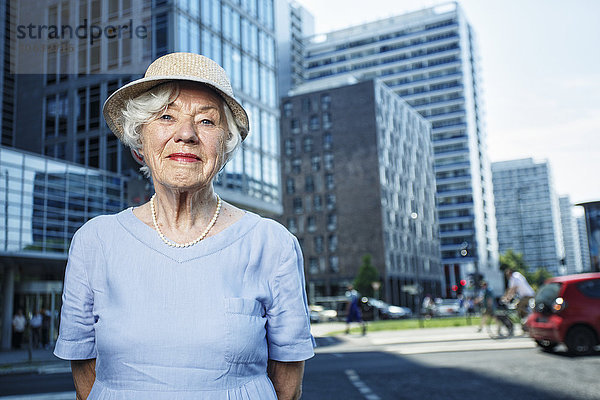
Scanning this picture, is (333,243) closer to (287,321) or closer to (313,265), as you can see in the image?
(313,265)

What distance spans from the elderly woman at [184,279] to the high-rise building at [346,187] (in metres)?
64.2

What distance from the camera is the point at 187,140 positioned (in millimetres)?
1947

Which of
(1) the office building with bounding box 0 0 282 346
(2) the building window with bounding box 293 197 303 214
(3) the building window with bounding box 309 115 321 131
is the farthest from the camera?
(3) the building window with bounding box 309 115 321 131

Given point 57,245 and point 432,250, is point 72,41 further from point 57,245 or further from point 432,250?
point 432,250

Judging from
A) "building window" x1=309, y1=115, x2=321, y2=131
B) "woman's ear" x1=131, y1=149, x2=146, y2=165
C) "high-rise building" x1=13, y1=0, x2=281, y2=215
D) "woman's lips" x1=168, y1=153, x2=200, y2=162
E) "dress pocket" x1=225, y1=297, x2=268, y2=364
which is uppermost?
"building window" x1=309, y1=115, x2=321, y2=131

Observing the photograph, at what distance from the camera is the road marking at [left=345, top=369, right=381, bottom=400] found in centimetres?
752

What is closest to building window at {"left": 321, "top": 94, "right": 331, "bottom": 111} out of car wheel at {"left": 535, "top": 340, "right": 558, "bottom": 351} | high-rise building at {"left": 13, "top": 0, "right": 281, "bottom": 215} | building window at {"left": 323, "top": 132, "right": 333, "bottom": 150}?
building window at {"left": 323, "top": 132, "right": 333, "bottom": 150}

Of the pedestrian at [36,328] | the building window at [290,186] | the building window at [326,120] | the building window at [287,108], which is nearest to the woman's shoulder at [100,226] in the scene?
the pedestrian at [36,328]

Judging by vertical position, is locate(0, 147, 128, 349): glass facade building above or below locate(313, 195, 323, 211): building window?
below

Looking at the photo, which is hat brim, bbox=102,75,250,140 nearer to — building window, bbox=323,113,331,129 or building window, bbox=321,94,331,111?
building window, bbox=323,113,331,129

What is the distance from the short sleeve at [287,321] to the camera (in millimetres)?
1865

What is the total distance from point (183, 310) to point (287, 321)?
0.32 meters

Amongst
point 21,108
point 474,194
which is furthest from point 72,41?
point 474,194

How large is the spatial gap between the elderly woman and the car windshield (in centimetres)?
1098
